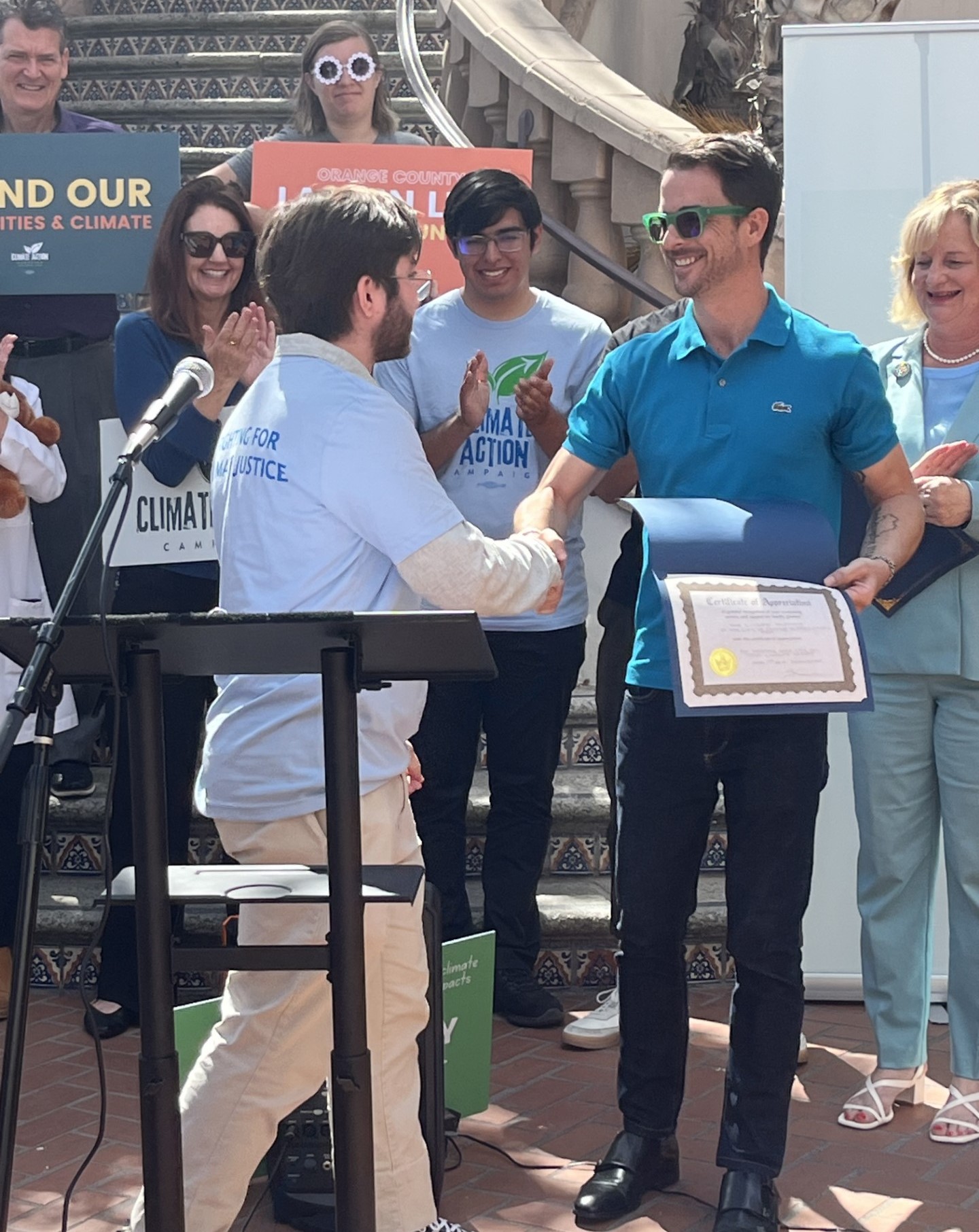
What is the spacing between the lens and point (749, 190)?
135 inches

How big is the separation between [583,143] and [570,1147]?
3.84 meters

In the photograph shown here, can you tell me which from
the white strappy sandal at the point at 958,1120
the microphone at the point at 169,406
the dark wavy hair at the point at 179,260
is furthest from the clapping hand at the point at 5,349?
the white strappy sandal at the point at 958,1120

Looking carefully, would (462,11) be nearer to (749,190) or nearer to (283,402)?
(749,190)

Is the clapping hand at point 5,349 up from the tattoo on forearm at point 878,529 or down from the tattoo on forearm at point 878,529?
up

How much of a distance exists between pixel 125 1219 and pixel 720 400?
7.03ft

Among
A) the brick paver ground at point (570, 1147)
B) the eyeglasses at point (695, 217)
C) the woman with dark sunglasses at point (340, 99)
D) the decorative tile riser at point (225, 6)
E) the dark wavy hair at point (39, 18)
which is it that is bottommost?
the brick paver ground at point (570, 1147)

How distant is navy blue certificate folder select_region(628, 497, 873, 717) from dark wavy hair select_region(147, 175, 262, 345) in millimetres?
1795

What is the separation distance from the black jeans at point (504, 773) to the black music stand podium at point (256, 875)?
2015 mm

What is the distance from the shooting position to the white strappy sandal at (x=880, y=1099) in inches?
162

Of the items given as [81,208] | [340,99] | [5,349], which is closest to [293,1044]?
[5,349]

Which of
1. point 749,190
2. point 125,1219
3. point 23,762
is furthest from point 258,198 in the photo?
point 125,1219

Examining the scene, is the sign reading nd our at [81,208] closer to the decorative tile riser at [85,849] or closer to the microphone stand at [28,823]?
the decorative tile riser at [85,849]

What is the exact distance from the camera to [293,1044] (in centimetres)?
296

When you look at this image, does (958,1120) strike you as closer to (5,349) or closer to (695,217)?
(695,217)
